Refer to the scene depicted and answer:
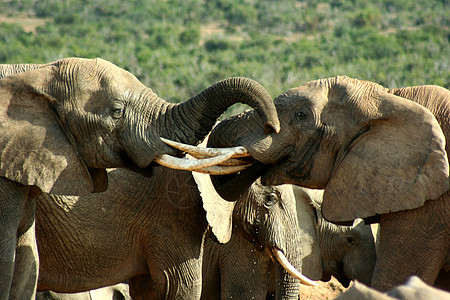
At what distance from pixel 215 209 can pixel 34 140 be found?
1.41m

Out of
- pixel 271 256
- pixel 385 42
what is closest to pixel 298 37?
pixel 385 42

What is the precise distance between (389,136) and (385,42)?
86.0 ft

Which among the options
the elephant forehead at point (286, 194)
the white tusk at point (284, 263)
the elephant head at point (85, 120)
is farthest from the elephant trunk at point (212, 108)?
the white tusk at point (284, 263)

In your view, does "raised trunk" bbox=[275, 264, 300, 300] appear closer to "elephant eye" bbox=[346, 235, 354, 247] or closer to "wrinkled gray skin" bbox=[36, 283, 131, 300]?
"elephant eye" bbox=[346, 235, 354, 247]

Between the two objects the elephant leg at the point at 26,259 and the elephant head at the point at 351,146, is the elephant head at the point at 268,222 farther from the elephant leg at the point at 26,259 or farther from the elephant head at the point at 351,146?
the elephant leg at the point at 26,259

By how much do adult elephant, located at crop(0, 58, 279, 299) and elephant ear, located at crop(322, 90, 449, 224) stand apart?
1.79 ft

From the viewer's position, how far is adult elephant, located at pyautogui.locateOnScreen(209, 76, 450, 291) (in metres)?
4.72

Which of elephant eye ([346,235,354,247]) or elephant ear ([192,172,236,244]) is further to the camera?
elephant eye ([346,235,354,247])

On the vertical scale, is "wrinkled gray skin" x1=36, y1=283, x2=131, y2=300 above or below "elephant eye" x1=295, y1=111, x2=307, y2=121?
below

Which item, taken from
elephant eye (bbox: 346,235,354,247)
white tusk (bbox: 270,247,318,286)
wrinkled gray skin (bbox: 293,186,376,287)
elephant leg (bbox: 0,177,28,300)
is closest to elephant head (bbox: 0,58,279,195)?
elephant leg (bbox: 0,177,28,300)

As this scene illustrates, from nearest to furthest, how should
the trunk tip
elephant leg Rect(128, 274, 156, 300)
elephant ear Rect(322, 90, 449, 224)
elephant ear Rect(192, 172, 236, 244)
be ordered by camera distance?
1. elephant ear Rect(322, 90, 449, 224)
2. the trunk tip
3. elephant ear Rect(192, 172, 236, 244)
4. elephant leg Rect(128, 274, 156, 300)

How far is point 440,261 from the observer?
4.75 metres

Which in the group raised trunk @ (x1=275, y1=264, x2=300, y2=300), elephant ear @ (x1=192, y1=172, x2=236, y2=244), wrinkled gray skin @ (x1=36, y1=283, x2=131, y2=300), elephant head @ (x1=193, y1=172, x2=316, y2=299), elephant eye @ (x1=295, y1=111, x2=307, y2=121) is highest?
elephant eye @ (x1=295, y1=111, x2=307, y2=121)

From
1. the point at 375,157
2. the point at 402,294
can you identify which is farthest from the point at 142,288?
the point at 402,294
